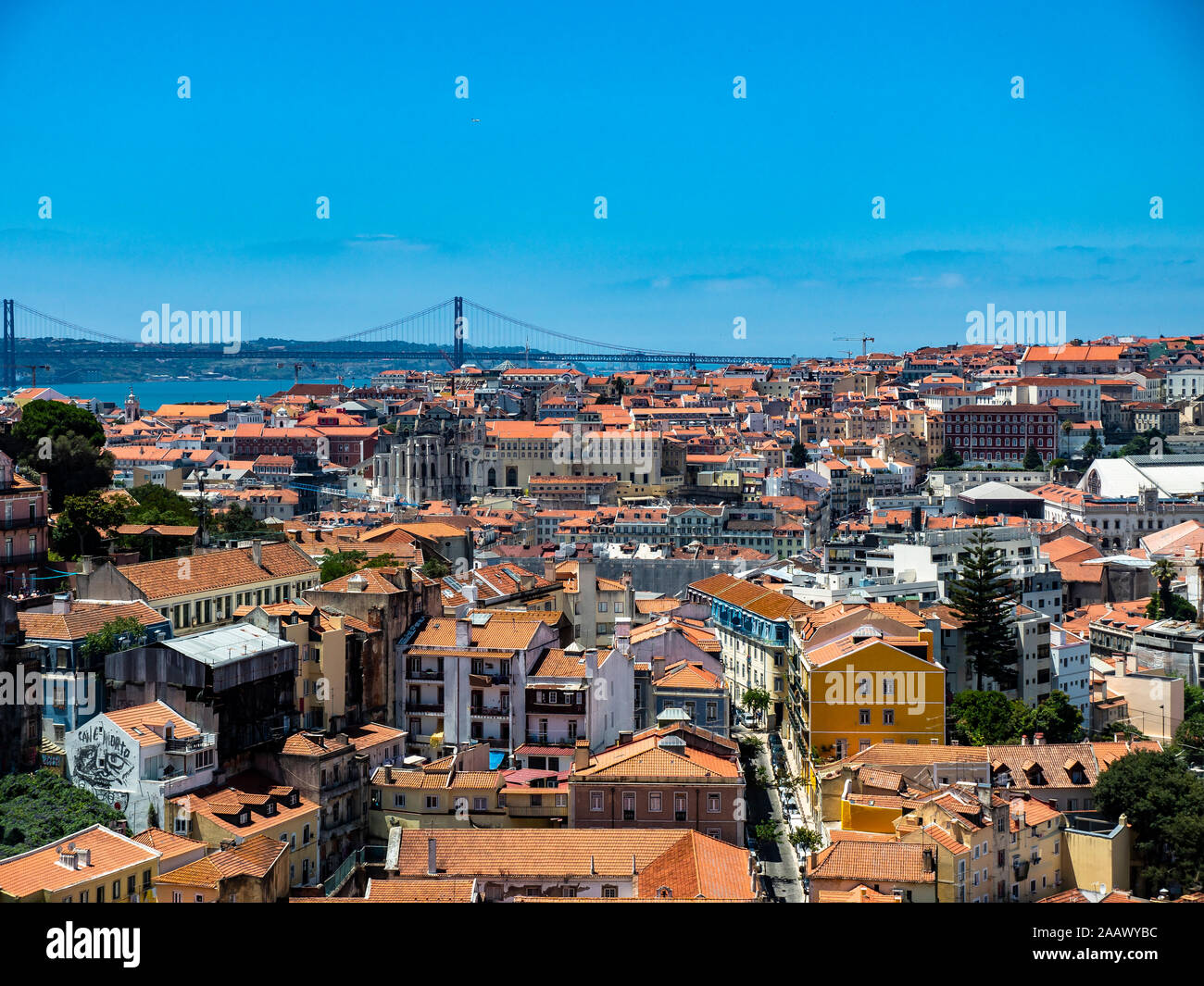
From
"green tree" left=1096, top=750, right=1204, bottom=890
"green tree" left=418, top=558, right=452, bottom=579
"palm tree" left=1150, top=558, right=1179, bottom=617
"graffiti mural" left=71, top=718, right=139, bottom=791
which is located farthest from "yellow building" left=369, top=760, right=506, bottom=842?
"palm tree" left=1150, top=558, right=1179, bottom=617

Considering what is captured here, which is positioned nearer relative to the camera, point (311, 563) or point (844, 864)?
point (844, 864)

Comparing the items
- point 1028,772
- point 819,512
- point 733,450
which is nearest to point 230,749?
point 1028,772

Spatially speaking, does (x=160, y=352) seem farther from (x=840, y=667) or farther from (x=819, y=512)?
(x=840, y=667)

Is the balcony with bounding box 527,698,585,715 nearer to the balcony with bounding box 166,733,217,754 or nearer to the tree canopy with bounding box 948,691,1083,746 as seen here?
the balcony with bounding box 166,733,217,754

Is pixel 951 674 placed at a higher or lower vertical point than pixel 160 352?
lower
